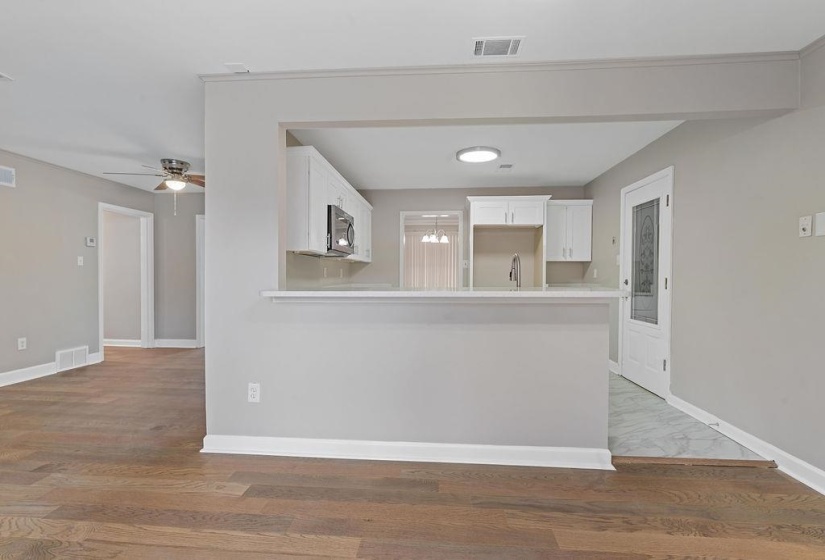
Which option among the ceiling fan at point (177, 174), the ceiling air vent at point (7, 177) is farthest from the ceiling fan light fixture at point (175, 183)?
the ceiling air vent at point (7, 177)

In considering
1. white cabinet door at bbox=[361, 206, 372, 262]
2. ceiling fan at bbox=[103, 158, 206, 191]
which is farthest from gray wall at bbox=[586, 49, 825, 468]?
ceiling fan at bbox=[103, 158, 206, 191]

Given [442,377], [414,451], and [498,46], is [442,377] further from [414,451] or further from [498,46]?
[498,46]

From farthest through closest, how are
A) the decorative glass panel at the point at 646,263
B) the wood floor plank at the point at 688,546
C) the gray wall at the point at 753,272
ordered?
the decorative glass panel at the point at 646,263, the gray wall at the point at 753,272, the wood floor plank at the point at 688,546

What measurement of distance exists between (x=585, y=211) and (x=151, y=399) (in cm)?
550

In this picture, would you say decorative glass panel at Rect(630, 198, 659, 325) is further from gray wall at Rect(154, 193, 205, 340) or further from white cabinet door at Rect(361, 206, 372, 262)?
gray wall at Rect(154, 193, 205, 340)

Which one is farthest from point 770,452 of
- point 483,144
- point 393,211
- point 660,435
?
point 393,211

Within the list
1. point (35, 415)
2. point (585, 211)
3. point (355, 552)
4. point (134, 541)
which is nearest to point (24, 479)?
point (134, 541)

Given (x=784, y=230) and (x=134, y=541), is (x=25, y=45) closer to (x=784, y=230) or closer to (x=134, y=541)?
(x=134, y=541)

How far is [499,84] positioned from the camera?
223 cm

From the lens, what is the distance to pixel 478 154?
3.63 meters

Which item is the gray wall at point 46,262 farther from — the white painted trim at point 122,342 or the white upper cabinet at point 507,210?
the white upper cabinet at point 507,210

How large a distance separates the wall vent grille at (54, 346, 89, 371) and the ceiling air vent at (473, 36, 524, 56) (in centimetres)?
555

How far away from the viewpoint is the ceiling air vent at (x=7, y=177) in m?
3.75

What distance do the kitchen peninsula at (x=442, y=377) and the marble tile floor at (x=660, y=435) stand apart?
0.45m
